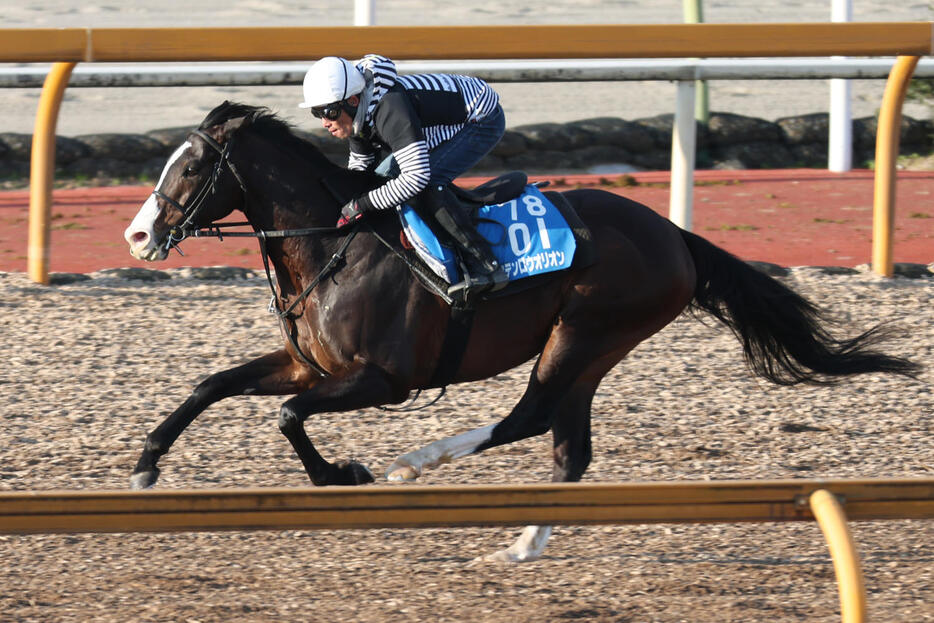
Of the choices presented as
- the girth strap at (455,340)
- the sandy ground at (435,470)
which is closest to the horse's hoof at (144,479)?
the sandy ground at (435,470)

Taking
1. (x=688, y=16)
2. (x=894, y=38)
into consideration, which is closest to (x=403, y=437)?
(x=894, y=38)

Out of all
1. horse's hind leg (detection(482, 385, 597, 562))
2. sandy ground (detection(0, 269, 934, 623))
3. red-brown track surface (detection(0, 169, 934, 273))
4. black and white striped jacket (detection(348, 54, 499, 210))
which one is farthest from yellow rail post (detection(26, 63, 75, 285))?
horse's hind leg (detection(482, 385, 597, 562))

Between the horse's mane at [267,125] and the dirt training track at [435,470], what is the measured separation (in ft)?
3.93

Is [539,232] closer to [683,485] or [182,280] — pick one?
[683,485]

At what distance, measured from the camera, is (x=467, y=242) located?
4500 mm

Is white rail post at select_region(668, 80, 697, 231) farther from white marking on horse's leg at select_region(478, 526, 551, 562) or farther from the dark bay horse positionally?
white marking on horse's leg at select_region(478, 526, 551, 562)

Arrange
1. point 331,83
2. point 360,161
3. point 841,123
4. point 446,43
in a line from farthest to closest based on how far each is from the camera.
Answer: point 841,123, point 446,43, point 360,161, point 331,83

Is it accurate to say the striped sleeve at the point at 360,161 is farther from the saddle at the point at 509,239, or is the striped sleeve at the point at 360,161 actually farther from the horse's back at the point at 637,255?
the horse's back at the point at 637,255

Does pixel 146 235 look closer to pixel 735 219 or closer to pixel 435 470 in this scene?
pixel 435 470

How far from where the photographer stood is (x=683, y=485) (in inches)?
125

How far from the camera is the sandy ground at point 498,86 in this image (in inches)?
538

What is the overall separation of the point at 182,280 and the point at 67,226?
1.94m

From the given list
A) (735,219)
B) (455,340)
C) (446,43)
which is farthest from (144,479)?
(735,219)

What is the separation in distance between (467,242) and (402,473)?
0.78m
